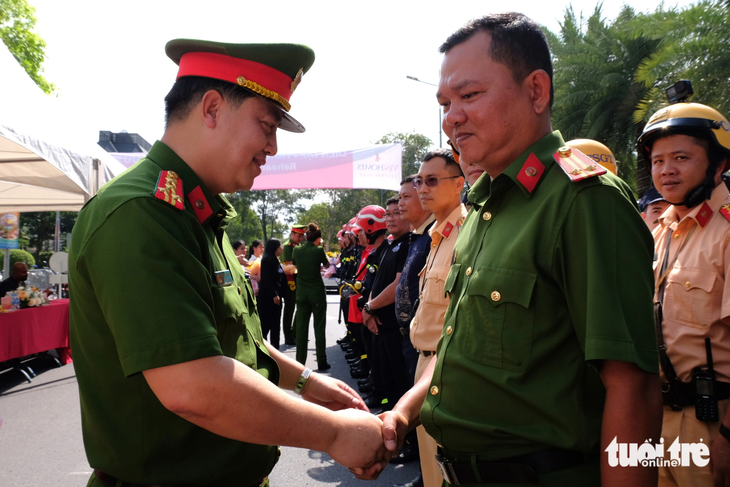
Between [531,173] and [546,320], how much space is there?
18.0 inches

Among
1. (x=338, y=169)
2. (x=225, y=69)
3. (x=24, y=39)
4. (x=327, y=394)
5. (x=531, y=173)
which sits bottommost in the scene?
(x=327, y=394)

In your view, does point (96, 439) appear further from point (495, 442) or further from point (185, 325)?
point (495, 442)

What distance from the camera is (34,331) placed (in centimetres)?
756

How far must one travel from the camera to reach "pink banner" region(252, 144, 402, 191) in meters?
15.2

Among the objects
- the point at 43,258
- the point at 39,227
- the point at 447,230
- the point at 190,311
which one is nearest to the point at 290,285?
the point at 447,230

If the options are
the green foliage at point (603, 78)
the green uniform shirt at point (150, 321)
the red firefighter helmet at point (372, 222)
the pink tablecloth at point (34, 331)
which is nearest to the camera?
the green uniform shirt at point (150, 321)

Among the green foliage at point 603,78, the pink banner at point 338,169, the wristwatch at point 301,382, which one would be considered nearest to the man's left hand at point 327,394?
the wristwatch at point 301,382

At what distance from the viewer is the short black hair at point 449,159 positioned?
409cm

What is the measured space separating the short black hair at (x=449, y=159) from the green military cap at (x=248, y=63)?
2253 millimetres

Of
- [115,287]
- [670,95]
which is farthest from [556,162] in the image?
[670,95]

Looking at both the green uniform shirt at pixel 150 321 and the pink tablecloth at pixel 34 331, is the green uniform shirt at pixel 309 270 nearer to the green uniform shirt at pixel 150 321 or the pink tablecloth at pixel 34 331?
the pink tablecloth at pixel 34 331

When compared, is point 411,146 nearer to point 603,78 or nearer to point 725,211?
point 603,78

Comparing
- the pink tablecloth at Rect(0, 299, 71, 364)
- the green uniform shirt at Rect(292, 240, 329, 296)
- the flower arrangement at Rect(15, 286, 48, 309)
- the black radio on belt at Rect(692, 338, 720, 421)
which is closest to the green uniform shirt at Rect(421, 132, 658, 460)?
the black radio on belt at Rect(692, 338, 720, 421)

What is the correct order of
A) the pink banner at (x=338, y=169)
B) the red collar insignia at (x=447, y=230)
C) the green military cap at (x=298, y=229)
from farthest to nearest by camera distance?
the pink banner at (x=338, y=169), the green military cap at (x=298, y=229), the red collar insignia at (x=447, y=230)
